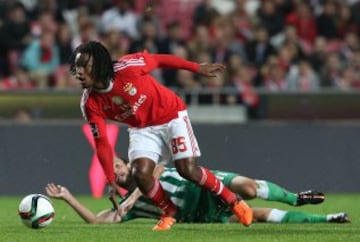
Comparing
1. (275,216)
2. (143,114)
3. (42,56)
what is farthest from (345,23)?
(143,114)

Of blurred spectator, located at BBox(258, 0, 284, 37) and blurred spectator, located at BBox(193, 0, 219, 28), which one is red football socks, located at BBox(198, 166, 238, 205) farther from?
blurred spectator, located at BBox(258, 0, 284, 37)

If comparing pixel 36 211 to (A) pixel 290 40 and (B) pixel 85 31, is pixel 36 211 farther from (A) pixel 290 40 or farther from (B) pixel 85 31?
(A) pixel 290 40

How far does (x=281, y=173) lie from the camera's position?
1733cm

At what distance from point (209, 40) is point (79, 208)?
8896 millimetres

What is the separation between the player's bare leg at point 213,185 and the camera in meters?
11.3

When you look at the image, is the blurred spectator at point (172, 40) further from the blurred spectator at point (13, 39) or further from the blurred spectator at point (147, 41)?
the blurred spectator at point (13, 39)

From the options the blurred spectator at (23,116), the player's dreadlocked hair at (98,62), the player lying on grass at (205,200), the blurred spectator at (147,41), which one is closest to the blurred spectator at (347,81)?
the blurred spectator at (147,41)

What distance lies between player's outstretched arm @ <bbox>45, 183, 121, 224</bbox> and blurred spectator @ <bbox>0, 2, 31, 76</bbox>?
24.2ft

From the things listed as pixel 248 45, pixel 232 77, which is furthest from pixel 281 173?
pixel 248 45

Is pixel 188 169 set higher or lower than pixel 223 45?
lower

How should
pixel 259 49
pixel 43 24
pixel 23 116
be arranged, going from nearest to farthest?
pixel 23 116
pixel 43 24
pixel 259 49

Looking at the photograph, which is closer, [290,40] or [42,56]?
[42,56]

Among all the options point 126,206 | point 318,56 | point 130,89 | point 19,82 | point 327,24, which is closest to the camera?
point 130,89

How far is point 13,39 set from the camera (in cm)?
1942
